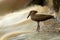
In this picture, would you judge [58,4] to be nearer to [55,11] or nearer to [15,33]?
[55,11]

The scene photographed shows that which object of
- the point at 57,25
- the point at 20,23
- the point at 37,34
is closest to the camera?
the point at 37,34

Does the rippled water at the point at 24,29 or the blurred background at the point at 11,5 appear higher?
the blurred background at the point at 11,5

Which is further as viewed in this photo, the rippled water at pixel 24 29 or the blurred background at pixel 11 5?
the blurred background at pixel 11 5

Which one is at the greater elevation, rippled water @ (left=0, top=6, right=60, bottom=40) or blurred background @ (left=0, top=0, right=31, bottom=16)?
blurred background @ (left=0, top=0, right=31, bottom=16)

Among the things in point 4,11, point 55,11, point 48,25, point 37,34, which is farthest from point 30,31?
point 4,11

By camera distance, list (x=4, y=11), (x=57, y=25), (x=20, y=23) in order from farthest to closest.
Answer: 1. (x=4, y=11)
2. (x=20, y=23)
3. (x=57, y=25)

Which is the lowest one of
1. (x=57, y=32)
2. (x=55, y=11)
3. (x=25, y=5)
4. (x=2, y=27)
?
(x=57, y=32)

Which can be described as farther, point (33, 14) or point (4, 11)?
point (4, 11)

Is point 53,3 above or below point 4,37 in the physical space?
above

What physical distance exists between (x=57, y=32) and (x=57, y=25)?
14 cm

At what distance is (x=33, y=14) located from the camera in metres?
1.46

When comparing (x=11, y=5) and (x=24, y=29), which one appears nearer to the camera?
(x=24, y=29)

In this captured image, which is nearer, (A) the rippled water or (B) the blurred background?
(A) the rippled water

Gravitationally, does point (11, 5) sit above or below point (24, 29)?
→ above
